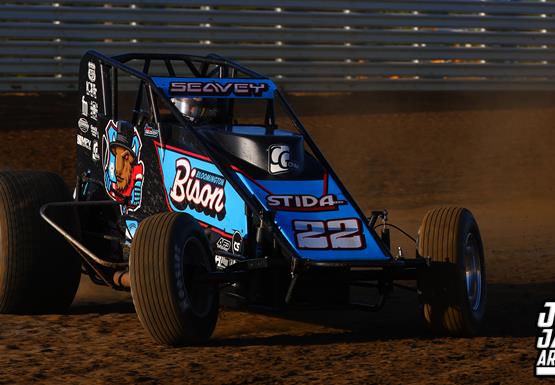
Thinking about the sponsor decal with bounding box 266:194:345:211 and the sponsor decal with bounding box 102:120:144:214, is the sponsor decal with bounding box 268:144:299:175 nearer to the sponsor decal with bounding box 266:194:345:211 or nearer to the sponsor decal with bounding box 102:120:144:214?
the sponsor decal with bounding box 266:194:345:211

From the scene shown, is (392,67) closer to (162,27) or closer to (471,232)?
(162,27)

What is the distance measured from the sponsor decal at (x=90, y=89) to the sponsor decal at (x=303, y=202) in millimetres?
1937

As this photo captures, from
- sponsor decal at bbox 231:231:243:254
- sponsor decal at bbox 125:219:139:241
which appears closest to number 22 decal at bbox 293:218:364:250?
sponsor decal at bbox 231:231:243:254

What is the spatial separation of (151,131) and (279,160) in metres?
0.94

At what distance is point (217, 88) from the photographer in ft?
25.2

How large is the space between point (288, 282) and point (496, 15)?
12.4m

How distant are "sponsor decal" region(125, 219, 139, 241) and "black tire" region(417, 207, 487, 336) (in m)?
1.89

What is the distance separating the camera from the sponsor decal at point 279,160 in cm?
711

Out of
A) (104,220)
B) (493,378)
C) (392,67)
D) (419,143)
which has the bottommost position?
(493,378)

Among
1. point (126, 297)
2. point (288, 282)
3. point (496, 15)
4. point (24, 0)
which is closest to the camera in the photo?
point (288, 282)

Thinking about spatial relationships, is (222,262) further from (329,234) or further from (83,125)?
(83,125)

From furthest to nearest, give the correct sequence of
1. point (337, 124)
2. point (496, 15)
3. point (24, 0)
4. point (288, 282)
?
point (496, 15) → point (337, 124) → point (24, 0) → point (288, 282)

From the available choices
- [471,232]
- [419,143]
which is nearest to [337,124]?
[419,143]

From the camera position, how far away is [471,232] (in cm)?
715
